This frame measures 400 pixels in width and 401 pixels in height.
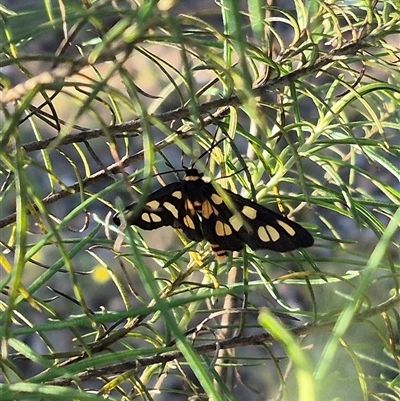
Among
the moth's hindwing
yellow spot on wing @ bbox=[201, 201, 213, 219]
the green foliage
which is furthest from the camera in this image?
yellow spot on wing @ bbox=[201, 201, 213, 219]

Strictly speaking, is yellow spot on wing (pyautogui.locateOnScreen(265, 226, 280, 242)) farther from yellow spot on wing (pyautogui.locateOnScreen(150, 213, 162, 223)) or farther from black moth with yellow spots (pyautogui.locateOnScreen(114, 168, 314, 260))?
yellow spot on wing (pyautogui.locateOnScreen(150, 213, 162, 223))

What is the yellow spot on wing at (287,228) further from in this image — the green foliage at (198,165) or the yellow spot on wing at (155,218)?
the yellow spot on wing at (155,218)

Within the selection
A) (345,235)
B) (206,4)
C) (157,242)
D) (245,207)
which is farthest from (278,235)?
(206,4)

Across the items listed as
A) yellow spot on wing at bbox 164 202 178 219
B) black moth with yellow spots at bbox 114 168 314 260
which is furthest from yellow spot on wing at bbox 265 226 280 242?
yellow spot on wing at bbox 164 202 178 219

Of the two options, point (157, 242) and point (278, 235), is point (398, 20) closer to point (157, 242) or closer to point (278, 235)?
point (278, 235)

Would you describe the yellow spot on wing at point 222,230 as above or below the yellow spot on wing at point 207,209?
above

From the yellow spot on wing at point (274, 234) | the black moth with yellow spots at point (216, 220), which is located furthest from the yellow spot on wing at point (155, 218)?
the yellow spot on wing at point (274, 234)

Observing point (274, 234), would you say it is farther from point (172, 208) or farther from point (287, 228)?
point (172, 208)

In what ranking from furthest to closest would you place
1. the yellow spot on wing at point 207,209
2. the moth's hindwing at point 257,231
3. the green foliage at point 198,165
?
1. the yellow spot on wing at point 207,209
2. the moth's hindwing at point 257,231
3. the green foliage at point 198,165

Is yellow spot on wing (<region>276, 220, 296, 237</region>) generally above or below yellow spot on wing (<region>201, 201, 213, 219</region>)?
above
